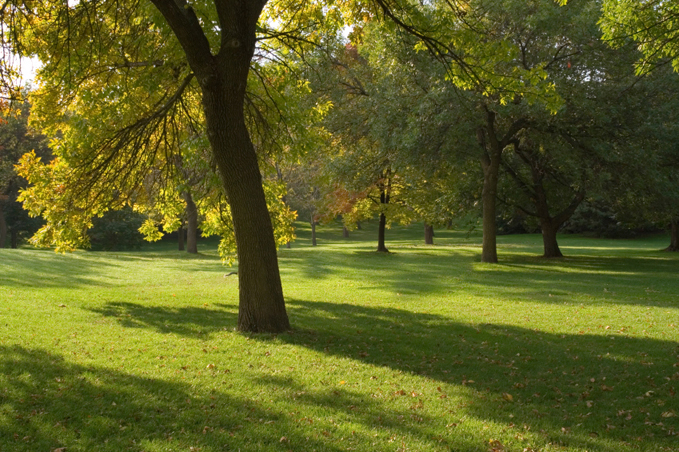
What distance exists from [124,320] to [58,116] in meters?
4.67

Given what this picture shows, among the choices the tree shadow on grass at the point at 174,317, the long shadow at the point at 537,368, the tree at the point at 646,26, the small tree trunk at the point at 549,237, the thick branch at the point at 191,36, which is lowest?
the long shadow at the point at 537,368

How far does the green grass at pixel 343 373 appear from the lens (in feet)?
16.9

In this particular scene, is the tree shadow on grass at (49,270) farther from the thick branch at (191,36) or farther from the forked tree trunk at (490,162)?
the forked tree trunk at (490,162)

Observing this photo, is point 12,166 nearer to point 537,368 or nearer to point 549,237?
point 549,237

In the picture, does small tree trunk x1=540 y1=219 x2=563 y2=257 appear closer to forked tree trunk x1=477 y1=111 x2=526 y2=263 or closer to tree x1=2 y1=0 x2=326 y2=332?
forked tree trunk x1=477 y1=111 x2=526 y2=263

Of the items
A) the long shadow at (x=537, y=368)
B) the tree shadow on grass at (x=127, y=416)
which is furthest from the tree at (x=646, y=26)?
the tree shadow on grass at (x=127, y=416)

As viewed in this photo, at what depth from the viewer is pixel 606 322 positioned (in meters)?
11.4

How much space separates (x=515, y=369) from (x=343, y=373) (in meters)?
2.45

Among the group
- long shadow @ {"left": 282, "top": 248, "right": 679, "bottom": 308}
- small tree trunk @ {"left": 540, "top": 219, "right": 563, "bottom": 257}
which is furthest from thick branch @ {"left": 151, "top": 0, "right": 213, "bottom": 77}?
small tree trunk @ {"left": 540, "top": 219, "right": 563, "bottom": 257}

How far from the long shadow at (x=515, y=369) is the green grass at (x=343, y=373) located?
0.03 meters

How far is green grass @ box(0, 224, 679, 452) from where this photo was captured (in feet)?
16.9

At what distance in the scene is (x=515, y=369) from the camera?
7773 millimetres

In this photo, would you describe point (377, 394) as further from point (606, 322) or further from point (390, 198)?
point (390, 198)

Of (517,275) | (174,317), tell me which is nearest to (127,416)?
(174,317)
